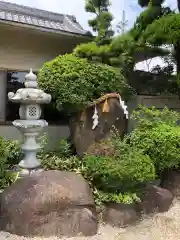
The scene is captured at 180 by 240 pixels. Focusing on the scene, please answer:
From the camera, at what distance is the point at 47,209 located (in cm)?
393

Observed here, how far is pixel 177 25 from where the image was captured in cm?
608

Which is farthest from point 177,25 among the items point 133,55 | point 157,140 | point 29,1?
point 29,1

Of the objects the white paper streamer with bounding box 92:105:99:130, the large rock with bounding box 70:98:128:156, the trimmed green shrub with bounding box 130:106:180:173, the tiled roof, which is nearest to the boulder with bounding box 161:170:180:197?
the trimmed green shrub with bounding box 130:106:180:173

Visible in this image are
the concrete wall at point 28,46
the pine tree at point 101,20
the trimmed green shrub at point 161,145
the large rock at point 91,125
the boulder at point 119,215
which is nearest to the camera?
the boulder at point 119,215

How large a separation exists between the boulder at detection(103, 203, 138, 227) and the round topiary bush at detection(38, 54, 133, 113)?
200cm

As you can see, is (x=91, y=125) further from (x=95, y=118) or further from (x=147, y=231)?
(x=147, y=231)

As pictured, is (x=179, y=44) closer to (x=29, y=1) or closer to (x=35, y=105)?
(x=35, y=105)

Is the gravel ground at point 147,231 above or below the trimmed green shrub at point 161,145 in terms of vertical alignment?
below

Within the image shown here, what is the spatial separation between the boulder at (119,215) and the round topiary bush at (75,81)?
2004 mm

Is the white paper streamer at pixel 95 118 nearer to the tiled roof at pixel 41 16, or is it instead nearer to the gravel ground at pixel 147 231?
the gravel ground at pixel 147 231

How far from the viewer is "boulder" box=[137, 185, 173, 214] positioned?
4828mm

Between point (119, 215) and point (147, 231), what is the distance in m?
0.49

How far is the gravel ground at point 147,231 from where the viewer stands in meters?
4.00

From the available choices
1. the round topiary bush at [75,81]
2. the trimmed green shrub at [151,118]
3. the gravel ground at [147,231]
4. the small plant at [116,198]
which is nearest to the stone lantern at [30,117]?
the round topiary bush at [75,81]
